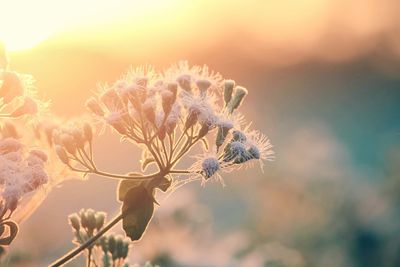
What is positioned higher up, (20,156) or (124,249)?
(124,249)

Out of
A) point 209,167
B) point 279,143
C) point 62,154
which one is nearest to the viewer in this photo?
point 209,167

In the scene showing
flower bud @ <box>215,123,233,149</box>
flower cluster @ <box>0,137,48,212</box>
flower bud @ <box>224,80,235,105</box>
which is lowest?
flower cluster @ <box>0,137,48,212</box>

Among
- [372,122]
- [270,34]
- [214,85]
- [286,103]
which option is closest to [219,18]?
[270,34]

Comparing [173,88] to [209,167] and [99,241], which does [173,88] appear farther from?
[99,241]

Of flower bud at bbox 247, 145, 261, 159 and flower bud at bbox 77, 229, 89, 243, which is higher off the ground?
flower bud at bbox 247, 145, 261, 159

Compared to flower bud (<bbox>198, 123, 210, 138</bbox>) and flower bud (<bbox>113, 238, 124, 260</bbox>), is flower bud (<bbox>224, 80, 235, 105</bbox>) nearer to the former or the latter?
flower bud (<bbox>198, 123, 210, 138</bbox>)

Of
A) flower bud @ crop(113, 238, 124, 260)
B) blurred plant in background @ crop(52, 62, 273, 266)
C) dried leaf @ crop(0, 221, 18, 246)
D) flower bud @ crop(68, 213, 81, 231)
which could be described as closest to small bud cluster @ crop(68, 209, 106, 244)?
flower bud @ crop(68, 213, 81, 231)

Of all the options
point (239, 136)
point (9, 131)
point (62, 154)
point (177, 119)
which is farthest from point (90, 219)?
point (239, 136)
